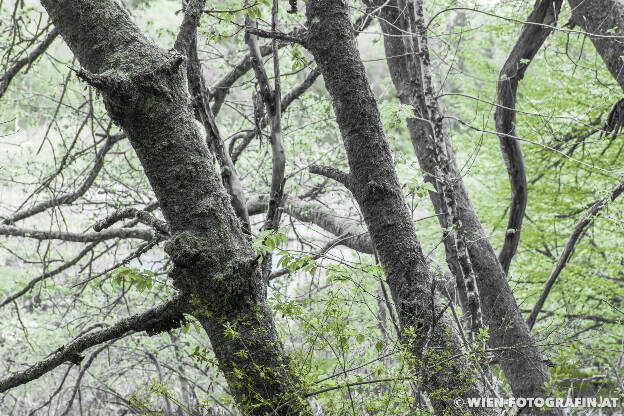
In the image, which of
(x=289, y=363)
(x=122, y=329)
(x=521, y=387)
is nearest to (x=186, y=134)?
(x=122, y=329)

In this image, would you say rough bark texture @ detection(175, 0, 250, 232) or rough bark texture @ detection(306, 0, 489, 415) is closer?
rough bark texture @ detection(306, 0, 489, 415)

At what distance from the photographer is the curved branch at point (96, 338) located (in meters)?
1.75

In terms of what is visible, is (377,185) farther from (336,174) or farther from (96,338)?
(96,338)

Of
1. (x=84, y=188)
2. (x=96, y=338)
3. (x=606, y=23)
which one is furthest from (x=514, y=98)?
(x=84, y=188)

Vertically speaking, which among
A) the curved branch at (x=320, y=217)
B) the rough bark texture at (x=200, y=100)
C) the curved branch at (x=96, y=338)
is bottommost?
the curved branch at (x=96, y=338)

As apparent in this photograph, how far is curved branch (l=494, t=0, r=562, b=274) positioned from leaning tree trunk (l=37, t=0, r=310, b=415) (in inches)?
110

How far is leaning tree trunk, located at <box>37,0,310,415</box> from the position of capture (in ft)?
5.32

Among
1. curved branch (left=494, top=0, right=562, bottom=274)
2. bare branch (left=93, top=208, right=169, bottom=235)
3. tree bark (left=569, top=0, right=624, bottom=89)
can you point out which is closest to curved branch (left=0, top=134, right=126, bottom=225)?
bare branch (left=93, top=208, right=169, bottom=235)

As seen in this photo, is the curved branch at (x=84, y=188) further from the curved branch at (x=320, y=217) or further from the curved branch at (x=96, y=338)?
the curved branch at (x=96, y=338)

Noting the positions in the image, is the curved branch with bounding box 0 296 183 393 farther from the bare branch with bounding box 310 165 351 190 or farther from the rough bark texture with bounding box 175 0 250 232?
the bare branch with bounding box 310 165 351 190

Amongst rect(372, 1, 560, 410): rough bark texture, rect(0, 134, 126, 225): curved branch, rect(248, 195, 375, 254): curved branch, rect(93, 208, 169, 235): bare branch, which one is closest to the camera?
rect(93, 208, 169, 235): bare branch

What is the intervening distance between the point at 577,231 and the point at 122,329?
3.98 m

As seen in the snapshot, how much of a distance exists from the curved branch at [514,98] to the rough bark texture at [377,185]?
202cm

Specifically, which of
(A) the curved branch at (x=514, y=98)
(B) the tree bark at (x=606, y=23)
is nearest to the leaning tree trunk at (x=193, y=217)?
(A) the curved branch at (x=514, y=98)
